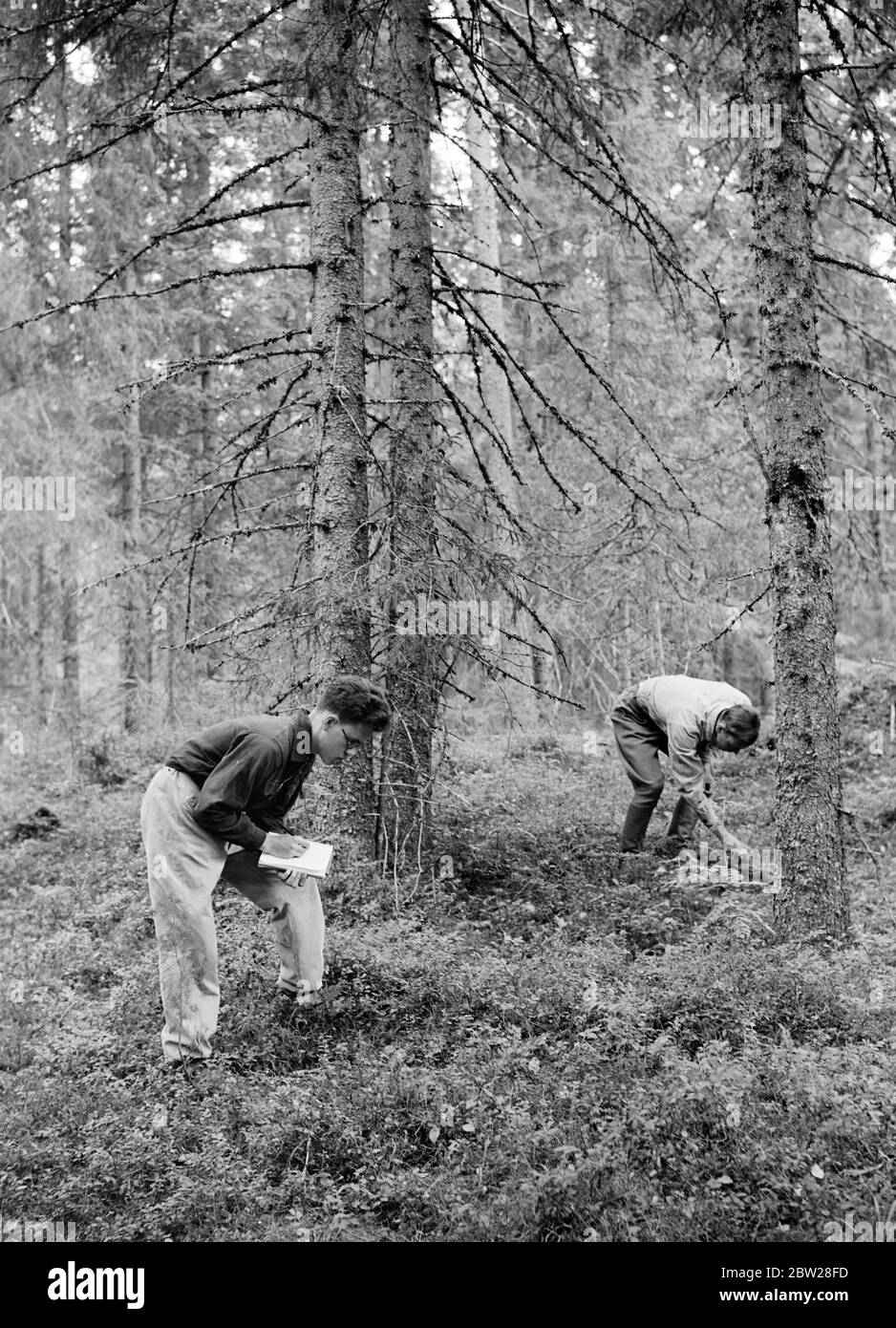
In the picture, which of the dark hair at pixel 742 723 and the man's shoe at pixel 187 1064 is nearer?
the man's shoe at pixel 187 1064

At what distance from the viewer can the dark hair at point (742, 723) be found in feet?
28.1

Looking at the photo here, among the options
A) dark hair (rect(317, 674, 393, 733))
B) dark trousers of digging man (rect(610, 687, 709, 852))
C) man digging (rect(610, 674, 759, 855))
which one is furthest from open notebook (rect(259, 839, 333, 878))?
dark trousers of digging man (rect(610, 687, 709, 852))

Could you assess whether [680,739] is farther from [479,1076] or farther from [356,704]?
[479,1076]

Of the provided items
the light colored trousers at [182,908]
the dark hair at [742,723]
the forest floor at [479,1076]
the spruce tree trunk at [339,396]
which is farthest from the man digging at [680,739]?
the light colored trousers at [182,908]

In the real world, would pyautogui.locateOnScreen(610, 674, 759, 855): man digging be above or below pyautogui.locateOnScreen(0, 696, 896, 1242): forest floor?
above

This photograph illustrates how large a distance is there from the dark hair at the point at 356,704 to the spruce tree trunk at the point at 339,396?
1847 millimetres

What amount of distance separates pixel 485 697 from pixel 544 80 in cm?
1003

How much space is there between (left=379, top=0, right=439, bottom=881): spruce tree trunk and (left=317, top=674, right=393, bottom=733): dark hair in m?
2.11

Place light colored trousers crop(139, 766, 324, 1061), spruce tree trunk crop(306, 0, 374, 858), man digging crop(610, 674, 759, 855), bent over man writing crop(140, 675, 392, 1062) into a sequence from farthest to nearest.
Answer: man digging crop(610, 674, 759, 855)
spruce tree trunk crop(306, 0, 374, 858)
light colored trousers crop(139, 766, 324, 1061)
bent over man writing crop(140, 675, 392, 1062)

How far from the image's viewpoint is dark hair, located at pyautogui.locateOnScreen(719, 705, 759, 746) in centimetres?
856

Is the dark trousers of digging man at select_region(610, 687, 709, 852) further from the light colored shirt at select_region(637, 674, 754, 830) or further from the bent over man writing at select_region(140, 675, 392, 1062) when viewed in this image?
the bent over man writing at select_region(140, 675, 392, 1062)

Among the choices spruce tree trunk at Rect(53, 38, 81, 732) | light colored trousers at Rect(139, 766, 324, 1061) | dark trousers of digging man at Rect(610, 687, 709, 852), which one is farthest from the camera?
spruce tree trunk at Rect(53, 38, 81, 732)

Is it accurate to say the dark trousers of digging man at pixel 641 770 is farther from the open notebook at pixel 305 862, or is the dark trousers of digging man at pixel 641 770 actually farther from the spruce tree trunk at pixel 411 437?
the open notebook at pixel 305 862
